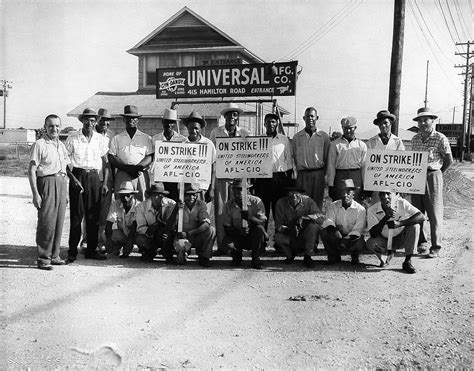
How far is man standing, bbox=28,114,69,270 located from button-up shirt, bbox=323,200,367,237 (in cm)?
357

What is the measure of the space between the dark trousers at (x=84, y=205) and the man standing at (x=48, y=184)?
319 millimetres

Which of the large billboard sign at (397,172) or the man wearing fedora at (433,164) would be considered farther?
the man wearing fedora at (433,164)

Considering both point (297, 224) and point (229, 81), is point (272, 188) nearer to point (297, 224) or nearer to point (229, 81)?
point (297, 224)

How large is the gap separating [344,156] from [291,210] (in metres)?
1.18

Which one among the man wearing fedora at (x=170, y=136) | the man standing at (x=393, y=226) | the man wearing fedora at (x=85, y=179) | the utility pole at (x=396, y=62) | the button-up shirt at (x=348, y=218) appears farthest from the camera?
the utility pole at (x=396, y=62)

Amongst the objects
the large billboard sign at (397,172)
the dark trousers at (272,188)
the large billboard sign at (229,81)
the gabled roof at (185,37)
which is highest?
the gabled roof at (185,37)

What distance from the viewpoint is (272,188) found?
26.1ft

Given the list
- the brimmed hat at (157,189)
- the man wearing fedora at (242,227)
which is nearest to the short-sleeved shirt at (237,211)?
the man wearing fedora at (242,227)

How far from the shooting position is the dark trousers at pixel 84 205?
23.8ft

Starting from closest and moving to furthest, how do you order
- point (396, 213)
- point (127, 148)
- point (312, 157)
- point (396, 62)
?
point (396, 213) < point (127, 148) < point (312, 157) < point (396, 62)

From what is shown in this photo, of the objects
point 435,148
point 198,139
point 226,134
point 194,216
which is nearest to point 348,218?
point 435,148

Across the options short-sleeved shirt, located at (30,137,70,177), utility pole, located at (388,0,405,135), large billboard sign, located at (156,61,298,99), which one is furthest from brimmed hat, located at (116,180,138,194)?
utility pole, located at (388,0,405,135)

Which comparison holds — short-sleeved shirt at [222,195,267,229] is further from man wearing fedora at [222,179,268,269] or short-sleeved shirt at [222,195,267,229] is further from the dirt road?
the dirt road

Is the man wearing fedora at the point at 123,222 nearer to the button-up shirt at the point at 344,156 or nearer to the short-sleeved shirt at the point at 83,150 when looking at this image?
the short-sleeved shirt at the point at 83,150
